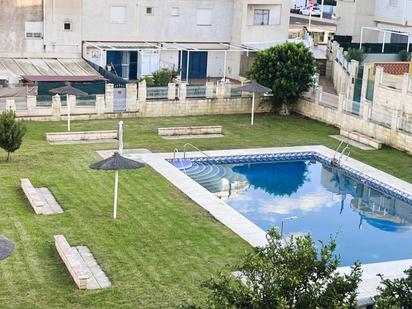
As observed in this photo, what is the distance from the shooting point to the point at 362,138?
128 feet

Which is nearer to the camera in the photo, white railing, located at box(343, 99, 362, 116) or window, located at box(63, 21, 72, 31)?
white railing, located at box(343, 99, 362, 116)

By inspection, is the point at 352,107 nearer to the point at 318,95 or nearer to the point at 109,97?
the point at 318,95

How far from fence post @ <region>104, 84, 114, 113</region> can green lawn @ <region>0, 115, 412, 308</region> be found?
18.1 ft

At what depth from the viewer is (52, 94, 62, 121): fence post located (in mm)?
40219

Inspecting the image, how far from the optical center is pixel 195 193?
2895cm

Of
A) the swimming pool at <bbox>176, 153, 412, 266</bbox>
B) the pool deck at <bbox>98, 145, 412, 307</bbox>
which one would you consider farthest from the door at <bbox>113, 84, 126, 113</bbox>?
the swimming pool at <bbox>176, 153, 412, 266</bbox>

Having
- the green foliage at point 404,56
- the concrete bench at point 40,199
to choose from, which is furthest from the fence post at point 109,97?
the green foliage at point 404,56

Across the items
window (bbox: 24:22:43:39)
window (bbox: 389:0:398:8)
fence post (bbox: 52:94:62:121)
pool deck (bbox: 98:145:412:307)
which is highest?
window (bbox: 389:0:398:8)

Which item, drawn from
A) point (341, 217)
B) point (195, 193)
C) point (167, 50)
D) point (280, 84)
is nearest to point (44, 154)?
point (195, 193)

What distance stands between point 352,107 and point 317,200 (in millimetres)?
11733

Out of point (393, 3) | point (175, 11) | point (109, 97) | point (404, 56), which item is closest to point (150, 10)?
point (175, 11)

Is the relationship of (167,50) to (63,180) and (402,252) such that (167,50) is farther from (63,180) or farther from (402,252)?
(402,252)

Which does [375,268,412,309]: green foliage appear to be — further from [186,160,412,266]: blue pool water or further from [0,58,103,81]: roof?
[0,58,103,81]: roof

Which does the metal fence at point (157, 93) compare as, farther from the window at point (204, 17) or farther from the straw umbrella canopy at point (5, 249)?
the straw umbrella canopy at point (5, 249)
